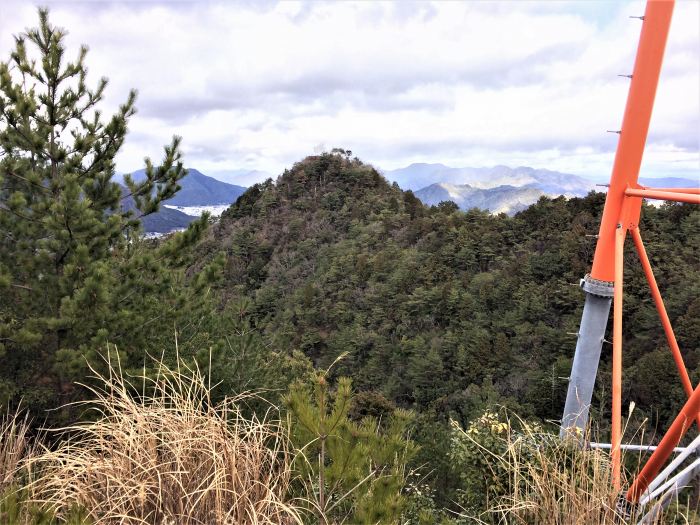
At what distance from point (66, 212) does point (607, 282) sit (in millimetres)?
5184

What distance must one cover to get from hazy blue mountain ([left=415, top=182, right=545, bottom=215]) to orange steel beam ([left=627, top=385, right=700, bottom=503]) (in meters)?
118

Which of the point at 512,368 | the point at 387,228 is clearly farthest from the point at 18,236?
the point at 387,228

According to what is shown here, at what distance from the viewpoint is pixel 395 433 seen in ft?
6.99

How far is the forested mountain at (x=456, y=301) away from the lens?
41.2ft

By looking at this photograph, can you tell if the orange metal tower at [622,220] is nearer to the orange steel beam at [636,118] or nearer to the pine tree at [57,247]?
the orange steel beam at [636,118]

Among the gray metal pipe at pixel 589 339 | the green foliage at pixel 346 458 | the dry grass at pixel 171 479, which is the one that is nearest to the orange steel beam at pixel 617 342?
the gray metal pipe at pixel 589 339

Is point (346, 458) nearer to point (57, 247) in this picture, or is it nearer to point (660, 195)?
point (660, 195)

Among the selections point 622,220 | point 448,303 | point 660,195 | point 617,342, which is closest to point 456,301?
point 448,303

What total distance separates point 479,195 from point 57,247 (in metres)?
153

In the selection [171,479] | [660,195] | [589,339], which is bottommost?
[171,479]

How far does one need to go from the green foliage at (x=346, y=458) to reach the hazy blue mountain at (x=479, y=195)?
391 feet

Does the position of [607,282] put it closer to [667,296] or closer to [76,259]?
[76,259]

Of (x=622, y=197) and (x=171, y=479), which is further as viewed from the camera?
(x=622, y=197)

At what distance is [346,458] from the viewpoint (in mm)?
1962
